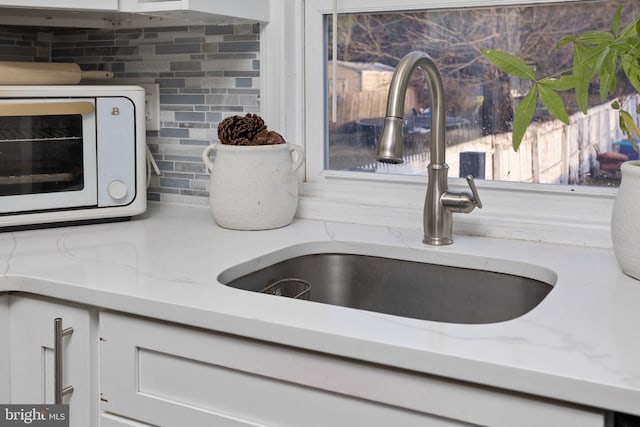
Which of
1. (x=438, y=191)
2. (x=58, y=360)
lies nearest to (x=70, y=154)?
(x=58, y=360)

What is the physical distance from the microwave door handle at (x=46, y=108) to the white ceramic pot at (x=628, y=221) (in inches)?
42.1

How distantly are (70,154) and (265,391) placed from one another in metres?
0.82

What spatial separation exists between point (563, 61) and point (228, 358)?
0.93m

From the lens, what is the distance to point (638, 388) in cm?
78

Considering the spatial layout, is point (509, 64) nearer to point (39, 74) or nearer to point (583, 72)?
point (583, 72)

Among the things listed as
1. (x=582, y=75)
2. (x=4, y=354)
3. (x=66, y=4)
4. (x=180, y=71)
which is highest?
(x=66, y=4)

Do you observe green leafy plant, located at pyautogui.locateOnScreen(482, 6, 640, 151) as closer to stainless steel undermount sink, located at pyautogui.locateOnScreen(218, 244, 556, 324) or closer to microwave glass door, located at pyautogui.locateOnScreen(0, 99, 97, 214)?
stainless steel undermount sink, located at pyautogui.locateOnScreen(218, 244, 556, 324)

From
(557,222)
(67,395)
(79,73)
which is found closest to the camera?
(67,395)

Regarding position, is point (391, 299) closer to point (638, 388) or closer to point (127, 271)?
point (127, 271)

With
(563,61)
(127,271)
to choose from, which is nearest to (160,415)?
(127,271)

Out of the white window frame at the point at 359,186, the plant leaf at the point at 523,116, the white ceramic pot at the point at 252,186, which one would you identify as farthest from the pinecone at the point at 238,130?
the plant leaf at the point at 523,116

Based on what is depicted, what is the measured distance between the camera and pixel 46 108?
153cm

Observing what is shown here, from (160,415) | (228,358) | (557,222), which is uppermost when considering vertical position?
(557,222)

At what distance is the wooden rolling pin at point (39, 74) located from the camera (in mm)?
1522
